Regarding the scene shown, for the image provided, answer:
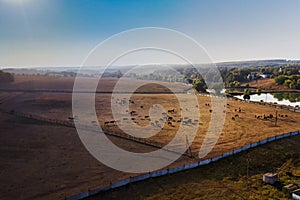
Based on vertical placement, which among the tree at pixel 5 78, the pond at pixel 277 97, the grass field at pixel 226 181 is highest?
the tree at pixel 5 78

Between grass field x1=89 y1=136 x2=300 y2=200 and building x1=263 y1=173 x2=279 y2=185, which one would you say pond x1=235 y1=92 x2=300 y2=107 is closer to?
grass field x1=89 y1=136 x2=300 y2=200

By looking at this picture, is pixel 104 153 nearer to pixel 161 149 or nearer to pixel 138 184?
pixel 161 149

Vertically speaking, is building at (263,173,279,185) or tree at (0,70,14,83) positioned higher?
tree at (0,70,14,83)

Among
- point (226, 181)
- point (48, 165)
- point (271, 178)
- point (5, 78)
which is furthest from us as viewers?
point (5, 78)

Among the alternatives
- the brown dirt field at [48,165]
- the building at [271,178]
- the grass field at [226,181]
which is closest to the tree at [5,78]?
the brown dirt field at [48,165]

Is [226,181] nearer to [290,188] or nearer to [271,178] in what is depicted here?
[271,178]

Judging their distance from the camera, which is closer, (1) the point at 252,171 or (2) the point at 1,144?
(1) the point at 252,171

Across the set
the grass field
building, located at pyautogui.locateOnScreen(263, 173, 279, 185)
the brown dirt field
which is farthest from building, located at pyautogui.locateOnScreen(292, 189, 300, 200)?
the brown dirt field

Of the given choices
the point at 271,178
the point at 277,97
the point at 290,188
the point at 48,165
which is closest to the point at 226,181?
the point at 271,178

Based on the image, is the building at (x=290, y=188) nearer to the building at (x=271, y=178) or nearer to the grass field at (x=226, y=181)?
the grass field at (x=226, y=181)

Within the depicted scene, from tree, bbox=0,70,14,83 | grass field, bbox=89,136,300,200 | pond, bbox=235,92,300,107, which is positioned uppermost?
tree, bbox=0,70,14,83

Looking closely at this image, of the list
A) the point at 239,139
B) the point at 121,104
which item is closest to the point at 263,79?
the point at 121,104
